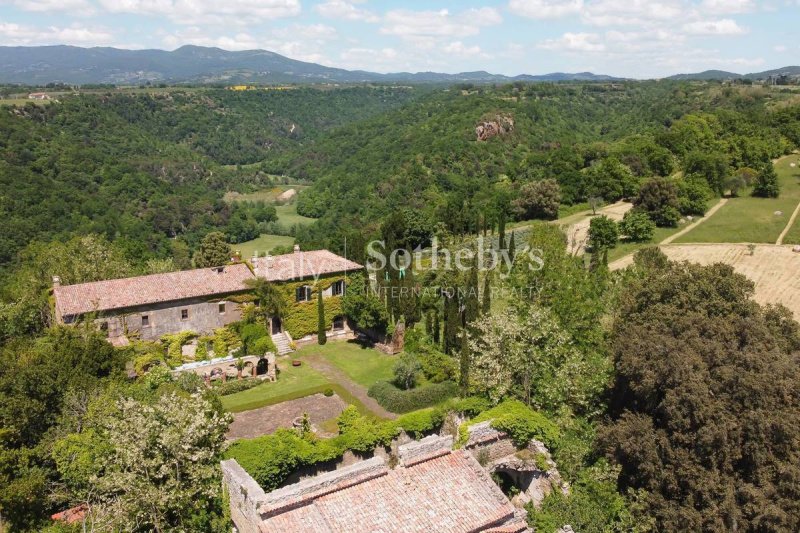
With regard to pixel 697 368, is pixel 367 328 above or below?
below

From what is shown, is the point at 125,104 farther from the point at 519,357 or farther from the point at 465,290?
the point at 519,357

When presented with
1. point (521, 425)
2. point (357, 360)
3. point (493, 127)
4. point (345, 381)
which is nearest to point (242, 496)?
point (521, 425)

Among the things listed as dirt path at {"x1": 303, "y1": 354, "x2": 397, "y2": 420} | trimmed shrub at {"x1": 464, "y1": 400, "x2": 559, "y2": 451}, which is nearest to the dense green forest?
trimmed shrub at {"x1": 464, "y1": 400, "x2": 559, "y2": 451}

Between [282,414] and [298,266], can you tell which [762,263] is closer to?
[298,266]

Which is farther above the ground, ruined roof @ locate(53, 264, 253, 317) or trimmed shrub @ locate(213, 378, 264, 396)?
ruined roof @ locate(53, 264, 253, 317)

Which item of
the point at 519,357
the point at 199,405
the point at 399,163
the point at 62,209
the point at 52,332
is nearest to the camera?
the point at 199,405

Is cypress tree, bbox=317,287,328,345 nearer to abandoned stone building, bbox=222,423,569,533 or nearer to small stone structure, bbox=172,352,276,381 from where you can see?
small stone structure, bbox=172,352,276,381

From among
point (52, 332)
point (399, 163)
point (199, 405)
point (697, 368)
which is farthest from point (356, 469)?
point (399, 163)
